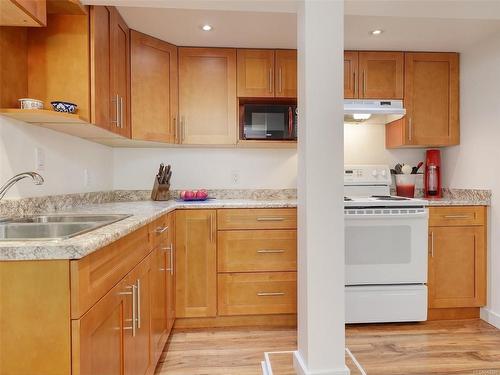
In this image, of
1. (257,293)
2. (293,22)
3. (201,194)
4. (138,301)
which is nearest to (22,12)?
(138,301)

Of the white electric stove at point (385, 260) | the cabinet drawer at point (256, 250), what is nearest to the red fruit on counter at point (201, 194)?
the cabinet drawer at point (256, 250)

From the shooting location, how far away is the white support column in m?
1.58

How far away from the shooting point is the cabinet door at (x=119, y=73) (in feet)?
6.55

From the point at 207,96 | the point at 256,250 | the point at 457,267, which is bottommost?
the point at 457,267

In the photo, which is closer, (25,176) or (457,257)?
(25,176)

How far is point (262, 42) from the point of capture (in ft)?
8.32

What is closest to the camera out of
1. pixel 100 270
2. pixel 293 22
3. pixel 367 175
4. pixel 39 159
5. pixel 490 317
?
pixel 100 270

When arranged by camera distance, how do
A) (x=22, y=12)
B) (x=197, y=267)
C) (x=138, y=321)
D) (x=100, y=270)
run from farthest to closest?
1. (x=197, y=267)
2. (x=138, y=321)
3. (x=22, y=12)
4. (x=100, y=270)

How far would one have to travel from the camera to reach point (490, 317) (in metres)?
2.47

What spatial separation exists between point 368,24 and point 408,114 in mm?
874

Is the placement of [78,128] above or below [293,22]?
below

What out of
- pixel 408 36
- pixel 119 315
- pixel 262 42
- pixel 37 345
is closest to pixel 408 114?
pixel 408 36

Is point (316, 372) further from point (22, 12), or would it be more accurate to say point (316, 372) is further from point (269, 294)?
point (22, 12)

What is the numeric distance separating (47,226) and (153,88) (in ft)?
4.73
